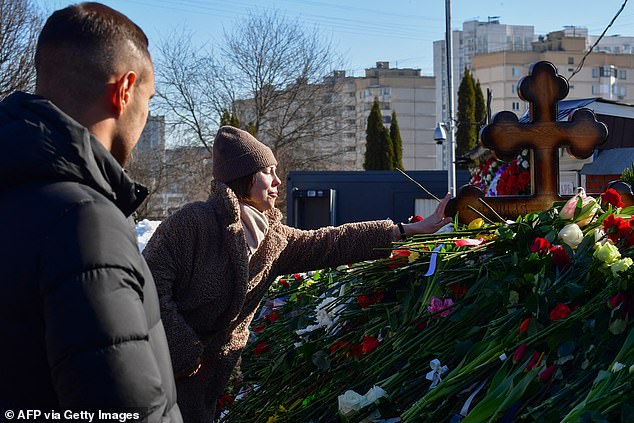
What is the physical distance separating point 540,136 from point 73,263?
88.8 inches

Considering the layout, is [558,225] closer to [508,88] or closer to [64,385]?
[64,385]

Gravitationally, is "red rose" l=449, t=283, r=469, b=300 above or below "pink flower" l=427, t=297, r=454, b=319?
above

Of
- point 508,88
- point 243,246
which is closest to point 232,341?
point 243,246

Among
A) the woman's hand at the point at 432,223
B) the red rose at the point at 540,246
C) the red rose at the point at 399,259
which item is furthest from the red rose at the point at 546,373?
the woman's hand at the point at 432,223

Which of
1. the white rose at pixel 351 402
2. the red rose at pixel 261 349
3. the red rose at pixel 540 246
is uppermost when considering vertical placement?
the red rose at pixel 540 246

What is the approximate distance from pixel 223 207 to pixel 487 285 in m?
0.97

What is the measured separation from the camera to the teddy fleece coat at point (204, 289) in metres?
2.76

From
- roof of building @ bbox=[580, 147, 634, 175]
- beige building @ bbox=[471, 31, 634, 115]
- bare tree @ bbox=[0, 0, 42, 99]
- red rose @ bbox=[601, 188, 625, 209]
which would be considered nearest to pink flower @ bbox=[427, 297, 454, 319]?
red rose @ bbox=[601, 188, 625, 209]

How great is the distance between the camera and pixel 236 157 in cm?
305

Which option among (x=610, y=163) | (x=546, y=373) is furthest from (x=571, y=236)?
(x=610, y=163)

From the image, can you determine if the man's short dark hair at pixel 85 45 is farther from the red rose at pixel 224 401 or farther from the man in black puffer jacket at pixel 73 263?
the red rose at pixel 224 401

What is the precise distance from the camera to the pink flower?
2.40m

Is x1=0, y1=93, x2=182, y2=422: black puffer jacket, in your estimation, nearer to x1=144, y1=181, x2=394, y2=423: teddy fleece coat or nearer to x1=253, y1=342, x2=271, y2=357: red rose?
x1=144, y1=181, x2=394, y2=423: teddy fleece coat

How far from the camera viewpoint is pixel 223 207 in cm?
292
